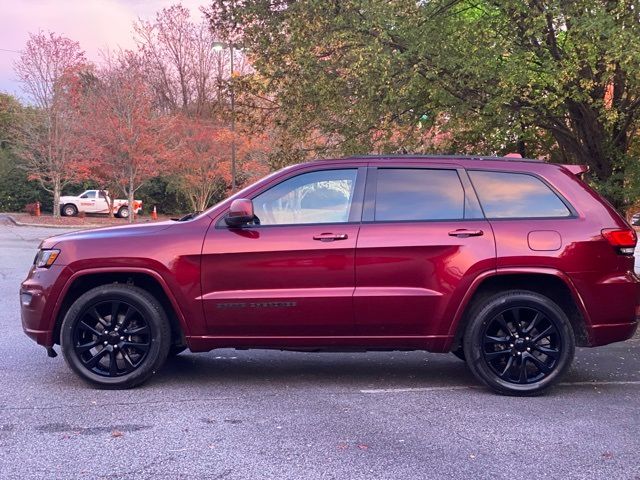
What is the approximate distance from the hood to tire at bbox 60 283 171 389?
403mm

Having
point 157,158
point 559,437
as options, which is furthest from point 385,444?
point 157,158

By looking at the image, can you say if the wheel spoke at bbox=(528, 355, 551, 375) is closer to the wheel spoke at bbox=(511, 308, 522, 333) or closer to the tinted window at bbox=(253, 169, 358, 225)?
the wheel spoke at bbox=(511, 308, 522, 333)

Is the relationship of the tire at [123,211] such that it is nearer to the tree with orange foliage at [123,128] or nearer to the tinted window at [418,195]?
the tree with orange foliage at [123,128]

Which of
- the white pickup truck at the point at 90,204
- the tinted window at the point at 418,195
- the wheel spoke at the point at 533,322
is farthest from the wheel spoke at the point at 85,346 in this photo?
the white pickup truck at the point at 90,204

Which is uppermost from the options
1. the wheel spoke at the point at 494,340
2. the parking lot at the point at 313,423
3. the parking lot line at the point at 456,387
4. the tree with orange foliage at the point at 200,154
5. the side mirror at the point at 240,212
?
the tree with orange foliage at the point at 200,154

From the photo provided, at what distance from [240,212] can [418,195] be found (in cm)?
146

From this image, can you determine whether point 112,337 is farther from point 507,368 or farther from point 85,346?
point 507,368

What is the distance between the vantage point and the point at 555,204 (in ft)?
17.8

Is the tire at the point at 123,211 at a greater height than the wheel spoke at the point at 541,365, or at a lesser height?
greater

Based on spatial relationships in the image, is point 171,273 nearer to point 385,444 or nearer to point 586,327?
point 385,444

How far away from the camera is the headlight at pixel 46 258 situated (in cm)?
536

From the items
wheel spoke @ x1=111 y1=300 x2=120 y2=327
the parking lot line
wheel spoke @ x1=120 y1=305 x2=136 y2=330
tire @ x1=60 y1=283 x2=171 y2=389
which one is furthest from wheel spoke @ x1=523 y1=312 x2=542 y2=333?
wheel spoke @ x1=111 y1=300 x2=120 y2=327

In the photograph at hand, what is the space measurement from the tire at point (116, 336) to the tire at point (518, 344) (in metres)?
2.47

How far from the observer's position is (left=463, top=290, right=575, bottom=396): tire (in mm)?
5227
